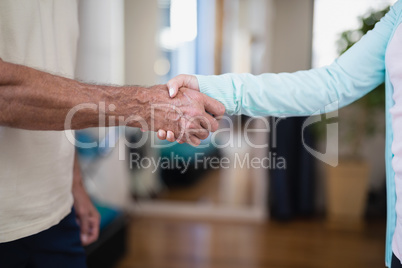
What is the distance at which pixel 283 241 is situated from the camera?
2760mm

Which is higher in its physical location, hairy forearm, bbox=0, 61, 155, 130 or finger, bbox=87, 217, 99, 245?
hairy forearm, bbox=0, 61, 155, 130

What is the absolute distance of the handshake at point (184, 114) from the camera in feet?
3.16

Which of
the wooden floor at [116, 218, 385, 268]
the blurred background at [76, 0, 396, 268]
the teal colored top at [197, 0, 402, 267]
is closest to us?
the teal colored top at [197, 0, 402, 267]

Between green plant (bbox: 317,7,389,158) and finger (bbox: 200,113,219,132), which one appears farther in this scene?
green plant (bbox: 317,7,389,158)

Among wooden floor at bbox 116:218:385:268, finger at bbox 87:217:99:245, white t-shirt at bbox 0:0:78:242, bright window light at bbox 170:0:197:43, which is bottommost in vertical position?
wooden floor at bbox 116:218:385:268

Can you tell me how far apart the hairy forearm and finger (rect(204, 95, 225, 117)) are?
8.7 inches

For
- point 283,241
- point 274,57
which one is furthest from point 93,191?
point 274,57

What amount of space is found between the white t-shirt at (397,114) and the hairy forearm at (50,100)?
646 millimetres

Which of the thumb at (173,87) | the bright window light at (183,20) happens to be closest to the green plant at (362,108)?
the bright window light at (183,20)

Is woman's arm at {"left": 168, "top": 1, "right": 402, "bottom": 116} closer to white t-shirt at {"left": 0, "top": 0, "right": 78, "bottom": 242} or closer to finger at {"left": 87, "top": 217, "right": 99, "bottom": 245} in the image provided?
white t-shirt at {"left": 0, "top": 0, "right": 78, "bottom": 242}

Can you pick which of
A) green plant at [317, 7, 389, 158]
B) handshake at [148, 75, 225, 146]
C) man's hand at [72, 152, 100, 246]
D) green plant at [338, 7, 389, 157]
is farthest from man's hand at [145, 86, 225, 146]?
green plant at [317, 7, 389, 158]

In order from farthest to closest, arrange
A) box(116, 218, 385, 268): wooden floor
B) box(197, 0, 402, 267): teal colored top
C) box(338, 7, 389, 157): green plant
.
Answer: box(338, 7, 389, 157): green plant < box(116, 218, 385, 268): wooden floor < box(197, 0, 402, 267): teal colored top

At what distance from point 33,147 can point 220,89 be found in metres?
0.53

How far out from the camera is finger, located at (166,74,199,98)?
969 mm
